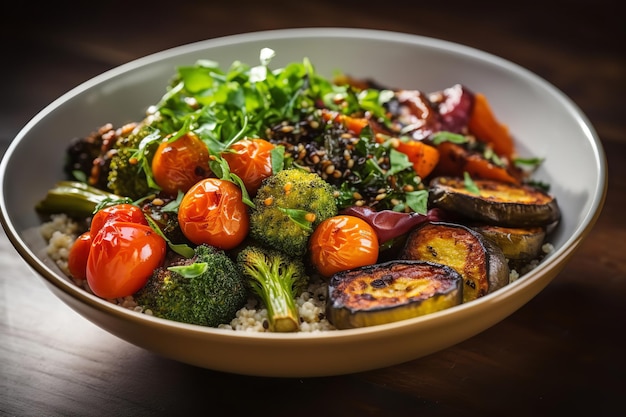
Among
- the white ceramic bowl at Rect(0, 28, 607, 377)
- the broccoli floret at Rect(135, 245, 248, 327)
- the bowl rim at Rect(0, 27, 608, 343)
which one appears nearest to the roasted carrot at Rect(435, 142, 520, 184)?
the white ceramic bowl at Rect(0, 28, 607, 377)

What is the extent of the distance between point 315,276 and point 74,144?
50.1 inches

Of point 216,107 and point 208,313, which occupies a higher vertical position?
point 216,107

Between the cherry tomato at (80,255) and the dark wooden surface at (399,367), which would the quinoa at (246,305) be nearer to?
the cherry tomato at (80,255)

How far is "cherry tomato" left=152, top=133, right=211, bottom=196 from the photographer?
2.51 m

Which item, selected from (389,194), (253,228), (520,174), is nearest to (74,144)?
(253,228)

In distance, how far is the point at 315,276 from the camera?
2.46 meters

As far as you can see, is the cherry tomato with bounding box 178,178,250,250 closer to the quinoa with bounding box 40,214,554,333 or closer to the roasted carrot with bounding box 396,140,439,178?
the quinoa with bounding box 40,214,554,333

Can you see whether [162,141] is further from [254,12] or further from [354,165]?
[254,12]

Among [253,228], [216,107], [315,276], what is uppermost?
[216,107]

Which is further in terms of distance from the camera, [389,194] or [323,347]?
[389,194]

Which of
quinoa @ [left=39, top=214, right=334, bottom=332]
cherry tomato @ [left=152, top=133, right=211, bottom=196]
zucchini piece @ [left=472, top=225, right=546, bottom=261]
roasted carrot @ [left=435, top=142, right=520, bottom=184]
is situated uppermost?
cherry tomato @ [left=152, top=133, right=211, bottom=196]

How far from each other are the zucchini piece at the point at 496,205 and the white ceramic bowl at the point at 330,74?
0.40 ft

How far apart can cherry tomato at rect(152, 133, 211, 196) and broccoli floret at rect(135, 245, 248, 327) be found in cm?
34

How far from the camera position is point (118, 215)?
241 cm
